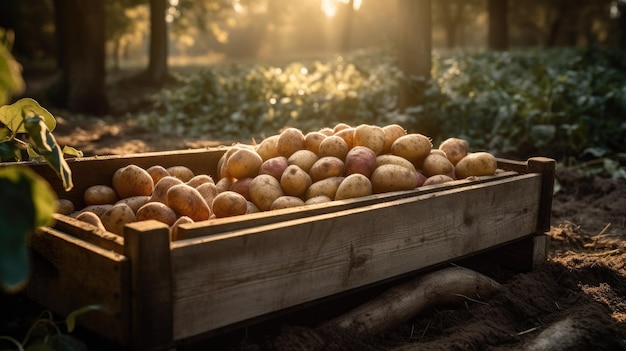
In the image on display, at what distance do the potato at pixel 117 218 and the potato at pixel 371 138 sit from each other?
1.28m

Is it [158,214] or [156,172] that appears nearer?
[158,214]

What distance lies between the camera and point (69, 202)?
2.95 meters

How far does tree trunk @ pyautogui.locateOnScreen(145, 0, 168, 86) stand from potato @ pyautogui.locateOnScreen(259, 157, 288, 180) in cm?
1683

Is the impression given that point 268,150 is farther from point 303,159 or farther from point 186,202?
point 186,202

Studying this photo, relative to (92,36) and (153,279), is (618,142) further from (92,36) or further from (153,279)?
(92,36)

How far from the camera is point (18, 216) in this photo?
5.09ft

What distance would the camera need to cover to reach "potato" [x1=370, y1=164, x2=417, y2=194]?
297 cm

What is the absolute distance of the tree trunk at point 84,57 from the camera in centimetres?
1377

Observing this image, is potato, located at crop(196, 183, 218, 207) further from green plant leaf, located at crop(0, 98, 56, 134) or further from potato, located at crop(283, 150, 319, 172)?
green plant leaf, located at crop(0, 98, 56, 134)

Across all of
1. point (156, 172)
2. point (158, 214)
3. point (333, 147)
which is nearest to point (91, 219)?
point (158, 214)

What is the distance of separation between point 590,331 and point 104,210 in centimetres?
226

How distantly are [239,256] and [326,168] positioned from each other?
1.04 meters

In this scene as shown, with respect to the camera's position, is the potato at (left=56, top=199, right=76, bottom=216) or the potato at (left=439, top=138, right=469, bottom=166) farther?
the potato at (left=439, top=138, right=469, bottom=166)

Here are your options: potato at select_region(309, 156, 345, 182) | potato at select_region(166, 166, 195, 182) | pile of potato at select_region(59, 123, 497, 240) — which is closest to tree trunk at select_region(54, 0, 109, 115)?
potato at select_region(166, 166, 195, 182)
